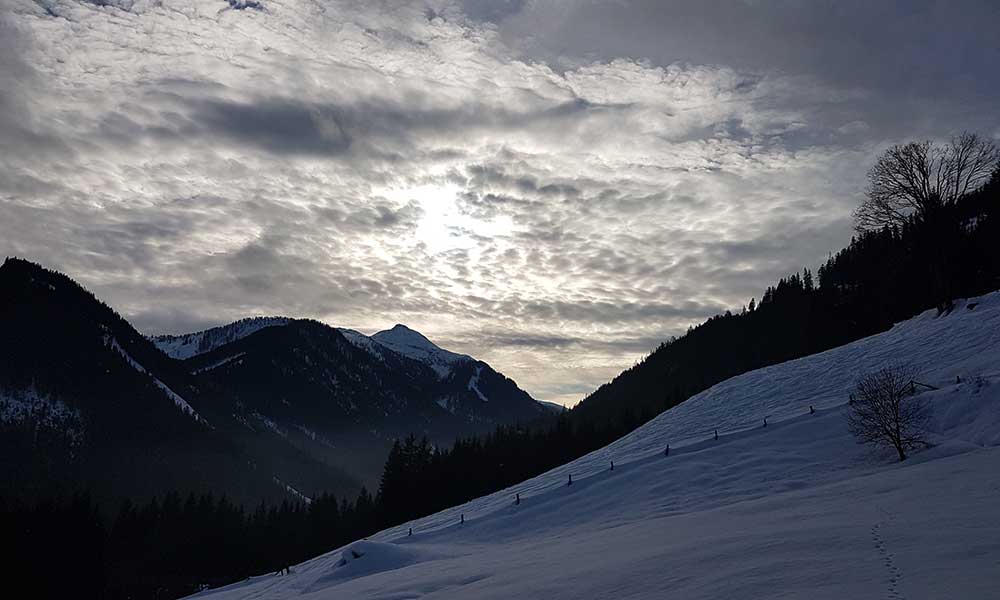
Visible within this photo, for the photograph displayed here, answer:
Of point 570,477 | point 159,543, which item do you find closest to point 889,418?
point 570,477

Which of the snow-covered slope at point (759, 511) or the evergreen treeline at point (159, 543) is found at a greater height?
the snow-covered slope at point (759, 511)

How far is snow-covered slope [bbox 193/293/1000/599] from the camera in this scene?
11.4 meters

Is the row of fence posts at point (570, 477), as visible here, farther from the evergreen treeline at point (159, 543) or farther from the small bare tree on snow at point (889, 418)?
the evergreen treeline at point (159, 543)

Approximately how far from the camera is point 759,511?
67.4 ft

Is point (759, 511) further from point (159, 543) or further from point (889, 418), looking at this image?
point (159, 543)

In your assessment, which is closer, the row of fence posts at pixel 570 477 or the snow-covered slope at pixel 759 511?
the snow-covered slope at pixel 759 511

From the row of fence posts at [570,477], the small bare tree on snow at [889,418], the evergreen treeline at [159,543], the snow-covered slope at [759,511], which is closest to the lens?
A: the snow-covered slope at [759,511]

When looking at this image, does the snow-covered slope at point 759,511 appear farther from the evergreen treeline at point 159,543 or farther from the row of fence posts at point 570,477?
the evergreen treeline at point 159,543

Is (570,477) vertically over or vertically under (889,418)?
under

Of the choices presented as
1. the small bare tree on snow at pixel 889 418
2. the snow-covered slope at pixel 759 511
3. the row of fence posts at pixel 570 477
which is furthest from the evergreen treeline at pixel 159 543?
the small bare tree on snow at pixel 889 418

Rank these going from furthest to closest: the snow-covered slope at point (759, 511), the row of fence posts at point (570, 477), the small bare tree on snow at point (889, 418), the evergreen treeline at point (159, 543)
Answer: the evergreen treeline at point (159, 543) < the row of fence posts at point (570, 477) < the small bare tree on snow at point (889, 418) < the snow-covered slope at point (759, 511)

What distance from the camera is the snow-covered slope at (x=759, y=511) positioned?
11383 millimetres

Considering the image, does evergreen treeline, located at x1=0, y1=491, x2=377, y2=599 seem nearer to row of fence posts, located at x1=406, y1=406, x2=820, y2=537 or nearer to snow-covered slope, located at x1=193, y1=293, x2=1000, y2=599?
snow-covered slope, located at x1=193, y1=293, x2=1000, y2=599

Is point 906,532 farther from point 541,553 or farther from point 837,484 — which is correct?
point 541,553
